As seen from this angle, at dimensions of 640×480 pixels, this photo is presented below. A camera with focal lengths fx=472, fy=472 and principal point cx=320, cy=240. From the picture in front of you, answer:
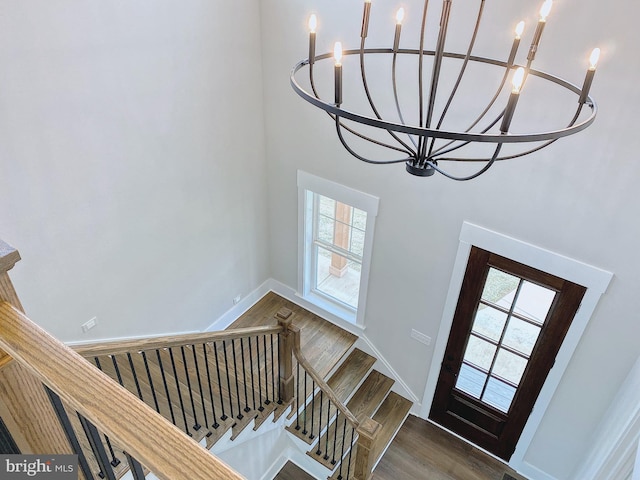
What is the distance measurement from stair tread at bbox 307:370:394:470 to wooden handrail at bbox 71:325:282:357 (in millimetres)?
1597

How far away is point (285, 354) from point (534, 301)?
2.15m

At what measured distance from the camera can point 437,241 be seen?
4223mm

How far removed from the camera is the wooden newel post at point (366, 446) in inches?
141

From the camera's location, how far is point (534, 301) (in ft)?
13.0

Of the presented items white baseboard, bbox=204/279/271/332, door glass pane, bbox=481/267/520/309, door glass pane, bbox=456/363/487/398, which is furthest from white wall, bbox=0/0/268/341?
door glass pane, bbox=456/363/487/398

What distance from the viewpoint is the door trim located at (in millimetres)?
3531

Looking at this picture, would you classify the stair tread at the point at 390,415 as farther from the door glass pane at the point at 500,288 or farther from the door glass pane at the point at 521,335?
the door glass pane at the point at 500,288

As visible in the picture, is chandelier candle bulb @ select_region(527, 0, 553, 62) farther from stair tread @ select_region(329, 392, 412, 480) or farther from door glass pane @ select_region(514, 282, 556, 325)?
stair tread @ select_region(329, 392, 412, 480)

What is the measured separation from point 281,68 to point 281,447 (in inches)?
149

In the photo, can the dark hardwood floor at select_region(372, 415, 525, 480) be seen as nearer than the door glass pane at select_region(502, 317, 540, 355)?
No

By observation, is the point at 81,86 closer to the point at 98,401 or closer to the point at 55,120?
the point at 55,120

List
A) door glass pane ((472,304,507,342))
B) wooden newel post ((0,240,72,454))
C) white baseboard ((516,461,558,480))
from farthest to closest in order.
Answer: white baseboard ((516,461,558,480)), door glass pane ((472,304,507,342)), wooden newel post ((0,240,72,454))

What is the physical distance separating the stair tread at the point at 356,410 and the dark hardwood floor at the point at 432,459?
0.42m

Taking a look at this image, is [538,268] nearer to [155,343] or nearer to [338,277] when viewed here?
[338,277]
